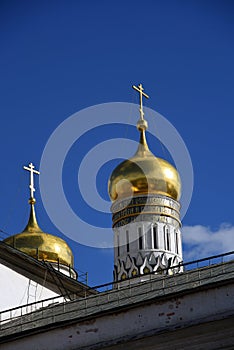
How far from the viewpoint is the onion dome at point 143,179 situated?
35094 millimetres

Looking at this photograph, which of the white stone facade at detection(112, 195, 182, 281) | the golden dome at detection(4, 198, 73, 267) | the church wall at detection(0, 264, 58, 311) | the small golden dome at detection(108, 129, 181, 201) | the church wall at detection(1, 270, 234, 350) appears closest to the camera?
the church wall at detection(1, 270, 234, 350)

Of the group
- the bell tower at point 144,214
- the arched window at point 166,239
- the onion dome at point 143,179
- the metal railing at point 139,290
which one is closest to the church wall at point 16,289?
the metal railing at point 139,290

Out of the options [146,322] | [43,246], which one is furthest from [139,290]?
Answer: [43,246]

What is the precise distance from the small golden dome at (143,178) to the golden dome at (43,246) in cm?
392

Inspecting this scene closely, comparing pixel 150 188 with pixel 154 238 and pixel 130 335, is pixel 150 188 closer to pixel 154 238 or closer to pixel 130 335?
pixel 154 238

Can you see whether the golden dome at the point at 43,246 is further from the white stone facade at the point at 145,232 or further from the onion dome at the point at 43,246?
the white stone facade at the point at 145,232

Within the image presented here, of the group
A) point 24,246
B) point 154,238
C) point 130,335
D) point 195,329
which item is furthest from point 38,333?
point 154,238

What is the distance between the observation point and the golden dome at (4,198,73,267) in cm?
3142

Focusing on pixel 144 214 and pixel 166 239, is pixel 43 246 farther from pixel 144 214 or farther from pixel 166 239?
pixel 166 239

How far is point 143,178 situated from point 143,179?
4cm

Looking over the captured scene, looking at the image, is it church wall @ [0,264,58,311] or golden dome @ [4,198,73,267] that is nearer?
church wall @ [0,264,58,311]

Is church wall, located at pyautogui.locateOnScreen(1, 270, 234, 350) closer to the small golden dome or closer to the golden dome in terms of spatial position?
the golden dome

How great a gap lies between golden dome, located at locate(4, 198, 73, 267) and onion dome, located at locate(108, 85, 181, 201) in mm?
3923

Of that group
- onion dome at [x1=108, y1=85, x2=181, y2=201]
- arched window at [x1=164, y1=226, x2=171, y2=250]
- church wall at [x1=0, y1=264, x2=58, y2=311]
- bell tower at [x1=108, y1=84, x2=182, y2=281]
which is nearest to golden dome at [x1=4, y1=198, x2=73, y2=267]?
bell tower at [x1=108, y1=84, x2=182, y2=281]
